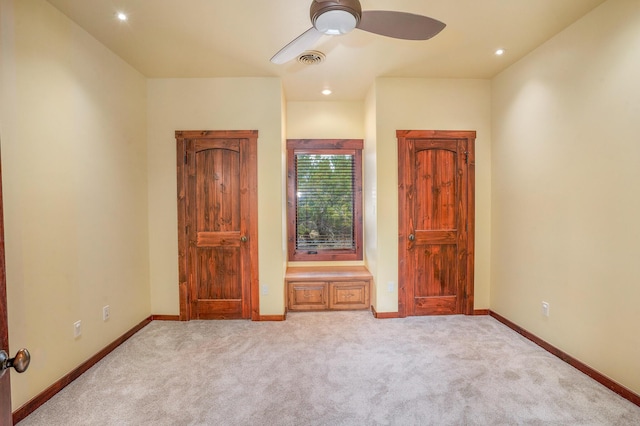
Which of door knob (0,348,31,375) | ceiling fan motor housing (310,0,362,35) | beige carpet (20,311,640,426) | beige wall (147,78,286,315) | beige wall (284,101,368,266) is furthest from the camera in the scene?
beige wall (284,101,368,266)

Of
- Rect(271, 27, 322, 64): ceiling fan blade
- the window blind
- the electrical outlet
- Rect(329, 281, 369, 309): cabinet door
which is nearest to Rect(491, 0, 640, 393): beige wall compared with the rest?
the electrical outlet

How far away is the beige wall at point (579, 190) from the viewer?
2062 mm

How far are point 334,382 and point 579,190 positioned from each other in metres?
2.52

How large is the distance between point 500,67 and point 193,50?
3210mm

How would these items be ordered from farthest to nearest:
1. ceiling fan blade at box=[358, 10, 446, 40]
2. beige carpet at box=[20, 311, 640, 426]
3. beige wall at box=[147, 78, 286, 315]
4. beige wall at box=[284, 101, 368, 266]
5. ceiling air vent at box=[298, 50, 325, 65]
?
beige wall at box=[284, 101, 368, 266] < beige wall at box=[147, 78, 286, 315] < ceiling air vent at box=[298, 50, 325, 65] < beige carpet at box=[20, 311, 640, 426] < ceiling fan blade at box=[358, 10, 446, 40]

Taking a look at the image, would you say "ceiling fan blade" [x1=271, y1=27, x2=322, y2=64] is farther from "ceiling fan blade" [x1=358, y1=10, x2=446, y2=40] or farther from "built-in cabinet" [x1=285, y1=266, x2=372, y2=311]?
"built-in cabinet" [x1=285, y1=266, x2=372, y2=311]

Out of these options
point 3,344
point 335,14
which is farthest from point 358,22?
point 3,344

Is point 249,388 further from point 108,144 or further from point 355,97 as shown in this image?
point 355,97

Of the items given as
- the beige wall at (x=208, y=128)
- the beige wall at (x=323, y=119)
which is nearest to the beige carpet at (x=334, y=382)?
the beige wall at (x=208, y=128)

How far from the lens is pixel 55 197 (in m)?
2.20

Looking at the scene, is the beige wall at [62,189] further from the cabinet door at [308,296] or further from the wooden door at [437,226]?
the wooden door at [437,226]

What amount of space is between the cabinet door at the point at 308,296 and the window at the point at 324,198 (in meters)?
0.59

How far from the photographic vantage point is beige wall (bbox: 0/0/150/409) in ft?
6.28

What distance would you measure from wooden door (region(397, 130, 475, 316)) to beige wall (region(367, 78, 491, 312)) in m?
0.10
